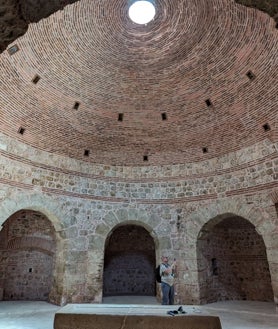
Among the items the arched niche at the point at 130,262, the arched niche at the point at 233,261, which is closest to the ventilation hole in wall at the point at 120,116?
the arched niche at the point at 130,262

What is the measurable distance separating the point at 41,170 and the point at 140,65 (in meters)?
4.70

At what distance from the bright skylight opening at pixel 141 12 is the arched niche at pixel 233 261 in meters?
6.78

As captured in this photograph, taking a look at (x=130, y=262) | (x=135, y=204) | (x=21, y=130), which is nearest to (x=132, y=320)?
(x=135, y=204)

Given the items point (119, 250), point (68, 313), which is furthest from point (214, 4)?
point (119, 250)

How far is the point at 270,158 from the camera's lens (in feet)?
25.9

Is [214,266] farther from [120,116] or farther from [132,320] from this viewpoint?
[132,320]

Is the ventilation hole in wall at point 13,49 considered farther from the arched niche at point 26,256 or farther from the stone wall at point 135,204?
the arched niche at point 26,256

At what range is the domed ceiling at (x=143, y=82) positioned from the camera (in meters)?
7.26

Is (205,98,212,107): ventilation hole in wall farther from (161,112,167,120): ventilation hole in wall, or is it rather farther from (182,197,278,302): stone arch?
(182,197,278,302): stone arch

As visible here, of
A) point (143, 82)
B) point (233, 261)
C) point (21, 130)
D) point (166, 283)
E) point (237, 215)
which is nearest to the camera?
point (166, 283)

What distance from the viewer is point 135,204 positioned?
9.49m

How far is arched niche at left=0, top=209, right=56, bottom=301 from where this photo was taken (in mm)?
9242

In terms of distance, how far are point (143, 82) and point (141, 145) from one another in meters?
2.25

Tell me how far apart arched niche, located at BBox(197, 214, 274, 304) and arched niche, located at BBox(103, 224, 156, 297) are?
2727mm
